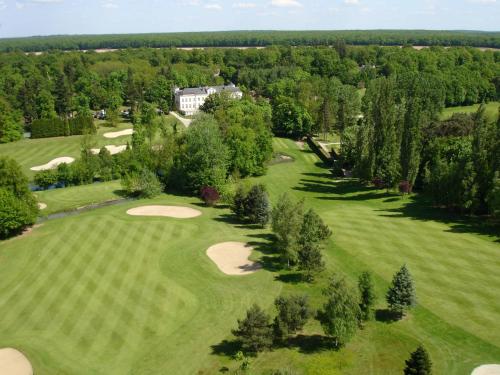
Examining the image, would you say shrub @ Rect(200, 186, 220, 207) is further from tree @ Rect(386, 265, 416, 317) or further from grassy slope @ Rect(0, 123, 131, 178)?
grassy slope @ Rect(0, 123, 131, 178)

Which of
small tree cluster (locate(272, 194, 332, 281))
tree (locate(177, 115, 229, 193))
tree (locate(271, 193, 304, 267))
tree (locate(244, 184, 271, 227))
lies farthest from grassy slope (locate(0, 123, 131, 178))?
small tree cluster (locate(272, 194, 332, 281))

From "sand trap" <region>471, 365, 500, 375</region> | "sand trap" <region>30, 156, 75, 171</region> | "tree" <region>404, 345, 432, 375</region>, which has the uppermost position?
"tree" <region>404, 345, 432, 375</region>

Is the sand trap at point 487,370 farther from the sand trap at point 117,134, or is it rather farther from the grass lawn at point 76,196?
the sand trap at point 117,134

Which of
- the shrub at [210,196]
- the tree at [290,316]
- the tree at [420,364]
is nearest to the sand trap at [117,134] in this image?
the shrub at [210,196]

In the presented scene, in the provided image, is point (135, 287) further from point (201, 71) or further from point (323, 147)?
point (201, 71)

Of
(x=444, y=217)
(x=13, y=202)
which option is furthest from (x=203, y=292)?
(x=444, y=217)

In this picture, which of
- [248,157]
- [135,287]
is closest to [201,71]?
[248,157]
